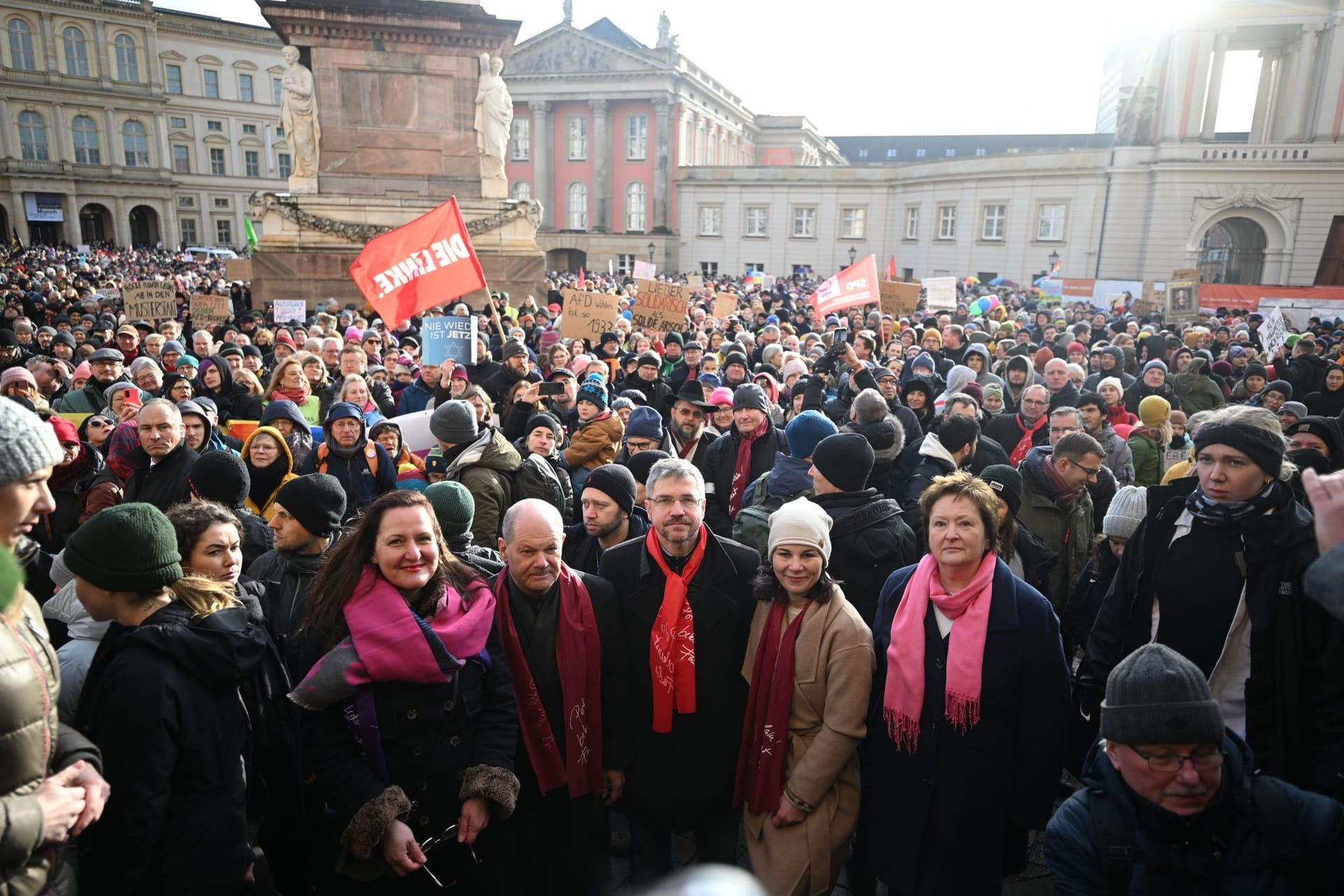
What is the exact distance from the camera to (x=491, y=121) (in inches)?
656

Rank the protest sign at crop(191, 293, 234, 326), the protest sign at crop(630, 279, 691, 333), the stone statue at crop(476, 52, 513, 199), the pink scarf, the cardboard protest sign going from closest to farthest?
the pink scarf → the cardboard protest sign → the protest sign at crop(191, 293, 234, 326) → the protest sign at crop(630, 279, 691, 333) → the stone statue at crop(476, 52, 513, 199)

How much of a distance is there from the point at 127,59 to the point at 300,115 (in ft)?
211

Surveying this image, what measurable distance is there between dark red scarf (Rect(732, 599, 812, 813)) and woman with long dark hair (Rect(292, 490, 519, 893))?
96 cm

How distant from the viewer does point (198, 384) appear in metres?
7.94

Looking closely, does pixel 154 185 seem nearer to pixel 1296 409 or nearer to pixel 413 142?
pixel 413 142

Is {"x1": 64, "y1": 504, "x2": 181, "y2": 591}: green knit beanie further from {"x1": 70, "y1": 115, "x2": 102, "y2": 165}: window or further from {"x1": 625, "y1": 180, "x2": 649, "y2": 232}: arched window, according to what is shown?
{"x1": 70, "y1": 115, "x2": 102, "y2": 165}: window

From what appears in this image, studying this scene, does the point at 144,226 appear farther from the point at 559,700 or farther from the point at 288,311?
the point at 559,700

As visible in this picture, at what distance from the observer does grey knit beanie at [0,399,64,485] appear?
5.98 feet

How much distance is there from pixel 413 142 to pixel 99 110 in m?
63.9

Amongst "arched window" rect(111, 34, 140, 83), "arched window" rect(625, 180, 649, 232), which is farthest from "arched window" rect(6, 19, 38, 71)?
"arched window" rect(625, 180, 649, 232)

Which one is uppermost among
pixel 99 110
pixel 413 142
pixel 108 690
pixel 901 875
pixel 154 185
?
pixel 99 110

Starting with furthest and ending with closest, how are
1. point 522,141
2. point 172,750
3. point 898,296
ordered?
point 522,141
point 898,296
point 172,750

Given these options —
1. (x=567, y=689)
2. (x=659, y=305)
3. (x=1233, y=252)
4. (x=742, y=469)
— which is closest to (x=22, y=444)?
(x=567, y=689)

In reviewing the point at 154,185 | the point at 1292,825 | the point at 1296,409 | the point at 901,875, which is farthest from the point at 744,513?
the point at 154,185
